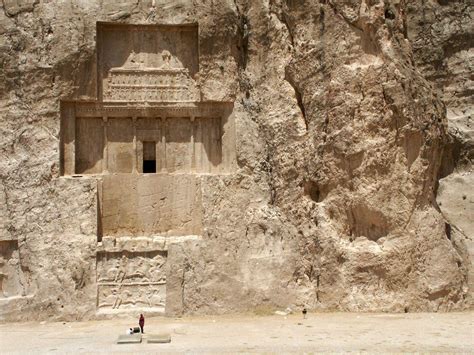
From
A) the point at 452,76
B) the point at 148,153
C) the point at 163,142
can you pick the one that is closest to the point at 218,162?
the point at 163,142

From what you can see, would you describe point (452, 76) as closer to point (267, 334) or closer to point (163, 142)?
point (163, 142)

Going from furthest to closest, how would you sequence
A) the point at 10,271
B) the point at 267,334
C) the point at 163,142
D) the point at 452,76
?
the point at 452,76 < the point at 163,142 < the point at 10,271 < the point at 267,334

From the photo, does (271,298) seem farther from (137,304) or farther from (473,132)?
(473,132)

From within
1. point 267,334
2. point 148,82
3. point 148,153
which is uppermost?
point 148,82

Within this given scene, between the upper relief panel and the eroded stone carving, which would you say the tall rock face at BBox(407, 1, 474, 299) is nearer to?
the upper relief panel

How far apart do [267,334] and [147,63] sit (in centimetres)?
714

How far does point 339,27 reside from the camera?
1438cm

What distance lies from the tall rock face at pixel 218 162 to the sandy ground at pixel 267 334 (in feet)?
2.45

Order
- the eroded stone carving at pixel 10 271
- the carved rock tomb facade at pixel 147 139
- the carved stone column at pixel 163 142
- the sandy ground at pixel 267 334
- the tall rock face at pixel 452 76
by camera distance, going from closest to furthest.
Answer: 1. the sandy ground at pixel 267 334
2. the eroded stone carving at pixel 10 271
3. the carved rock tomb facade at pixel 147 139
4. the carved stone column at pixel 163 142
5. the tall rock face at pixel 452 76

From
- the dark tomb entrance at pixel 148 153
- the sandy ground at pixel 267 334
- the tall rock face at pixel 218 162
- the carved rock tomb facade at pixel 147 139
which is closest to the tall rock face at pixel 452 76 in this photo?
the tall rock face at pixel 218 162

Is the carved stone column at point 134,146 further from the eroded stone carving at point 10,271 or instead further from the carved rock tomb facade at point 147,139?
the eroded stone carving at point 10,271

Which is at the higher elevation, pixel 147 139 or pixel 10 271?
pixel 147 139

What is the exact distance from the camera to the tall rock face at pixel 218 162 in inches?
545

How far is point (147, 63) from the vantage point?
15180mm
